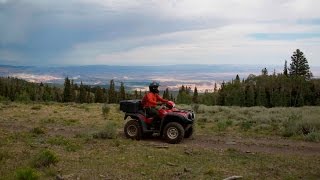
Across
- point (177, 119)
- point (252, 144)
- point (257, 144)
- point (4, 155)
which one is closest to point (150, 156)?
point (177, 119)

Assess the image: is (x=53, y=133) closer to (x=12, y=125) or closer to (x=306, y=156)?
(x=12, y=125)

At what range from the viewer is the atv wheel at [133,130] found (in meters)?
16.1

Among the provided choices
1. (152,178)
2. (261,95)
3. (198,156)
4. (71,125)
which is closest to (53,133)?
(71,125)

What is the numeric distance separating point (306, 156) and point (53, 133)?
972 centimetres

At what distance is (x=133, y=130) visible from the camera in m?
16.3

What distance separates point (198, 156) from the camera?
12.8m

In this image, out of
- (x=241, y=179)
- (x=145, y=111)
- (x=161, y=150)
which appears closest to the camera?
(x=241, y=179)

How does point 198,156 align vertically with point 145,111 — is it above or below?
below

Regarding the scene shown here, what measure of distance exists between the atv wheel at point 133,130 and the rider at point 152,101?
0.63 meters

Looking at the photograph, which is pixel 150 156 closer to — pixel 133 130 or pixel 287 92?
pixel 133 130

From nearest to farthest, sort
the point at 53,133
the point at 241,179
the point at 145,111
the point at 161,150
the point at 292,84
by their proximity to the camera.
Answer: the point at 241,179
the point at 161,150
the point at 145,111
the point at 53,133
the point at 292,84

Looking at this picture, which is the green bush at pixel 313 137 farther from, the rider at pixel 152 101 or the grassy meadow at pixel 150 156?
the rider at pixel 152 101

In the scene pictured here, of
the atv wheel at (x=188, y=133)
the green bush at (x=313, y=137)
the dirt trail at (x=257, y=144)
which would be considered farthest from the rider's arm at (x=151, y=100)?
the green bush at (x=313, y=137)

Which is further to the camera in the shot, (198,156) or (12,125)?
(12,125)
